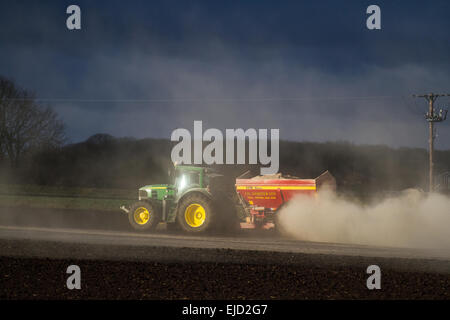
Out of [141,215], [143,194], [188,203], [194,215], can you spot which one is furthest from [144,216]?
[188,203]

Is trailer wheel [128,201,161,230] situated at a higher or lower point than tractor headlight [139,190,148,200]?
lower

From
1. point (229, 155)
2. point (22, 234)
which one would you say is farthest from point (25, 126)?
point (22, 234)

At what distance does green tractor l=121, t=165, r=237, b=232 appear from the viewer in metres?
18.2

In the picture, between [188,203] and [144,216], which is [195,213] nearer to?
[188,203]

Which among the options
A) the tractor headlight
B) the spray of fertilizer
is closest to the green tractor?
the tractor headlight

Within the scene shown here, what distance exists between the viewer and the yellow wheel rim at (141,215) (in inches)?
785

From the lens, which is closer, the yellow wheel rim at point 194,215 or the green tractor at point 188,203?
the green tractor at point 188,203

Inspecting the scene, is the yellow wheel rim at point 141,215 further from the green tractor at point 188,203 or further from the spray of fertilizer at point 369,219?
the spray of fertilizer at point 369,219

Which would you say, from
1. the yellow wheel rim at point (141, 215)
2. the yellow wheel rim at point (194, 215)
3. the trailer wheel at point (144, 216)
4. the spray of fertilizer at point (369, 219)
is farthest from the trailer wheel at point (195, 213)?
the spray of fertilizer at point (369, 219)

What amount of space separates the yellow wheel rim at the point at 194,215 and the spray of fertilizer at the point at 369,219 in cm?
315

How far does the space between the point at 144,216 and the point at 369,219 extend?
921cm

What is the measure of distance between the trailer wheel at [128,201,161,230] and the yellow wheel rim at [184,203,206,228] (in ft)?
5.42

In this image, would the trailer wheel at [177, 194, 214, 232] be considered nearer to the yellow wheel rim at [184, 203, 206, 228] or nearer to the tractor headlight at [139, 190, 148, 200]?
the yellow wheel rim at [184, 203, 206, 228]
